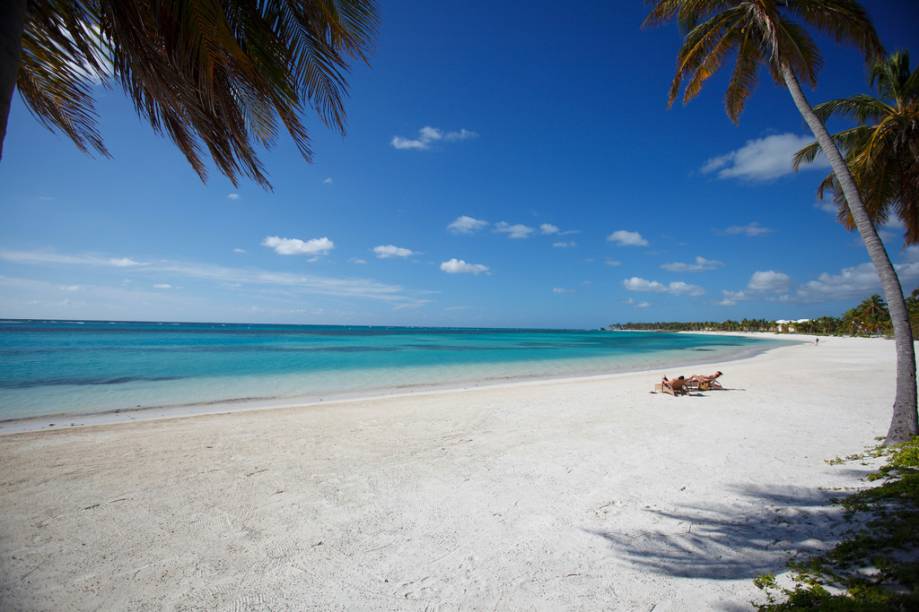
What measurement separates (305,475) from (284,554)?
1.94 m

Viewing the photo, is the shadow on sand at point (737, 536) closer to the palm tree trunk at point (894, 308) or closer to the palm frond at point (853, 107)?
the palm tree trunk at point (894, 308)

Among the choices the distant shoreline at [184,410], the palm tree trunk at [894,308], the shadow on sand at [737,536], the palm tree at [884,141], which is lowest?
the distant shoreline at [184,410]

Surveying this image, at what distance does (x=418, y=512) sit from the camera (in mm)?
4145

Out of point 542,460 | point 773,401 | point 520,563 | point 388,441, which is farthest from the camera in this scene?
point 773,401

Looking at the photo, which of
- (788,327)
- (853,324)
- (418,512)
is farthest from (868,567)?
(788,327)

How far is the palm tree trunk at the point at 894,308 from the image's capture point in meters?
5.60

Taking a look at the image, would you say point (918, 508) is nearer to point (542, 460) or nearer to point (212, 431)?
point (542, 460)

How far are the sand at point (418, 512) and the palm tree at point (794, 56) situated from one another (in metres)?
1.75

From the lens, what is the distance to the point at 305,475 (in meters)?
5.21

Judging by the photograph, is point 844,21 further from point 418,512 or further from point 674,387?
point 418,512

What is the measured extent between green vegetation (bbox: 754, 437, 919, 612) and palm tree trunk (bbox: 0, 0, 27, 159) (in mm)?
4963

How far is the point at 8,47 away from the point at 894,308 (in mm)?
10035

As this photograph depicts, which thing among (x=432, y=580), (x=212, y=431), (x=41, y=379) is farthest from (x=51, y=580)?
(x=41, y=379)

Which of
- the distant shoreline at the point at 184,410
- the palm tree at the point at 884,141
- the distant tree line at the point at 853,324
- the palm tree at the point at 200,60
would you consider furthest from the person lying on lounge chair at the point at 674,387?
the distant tree line at the point at 853,324
